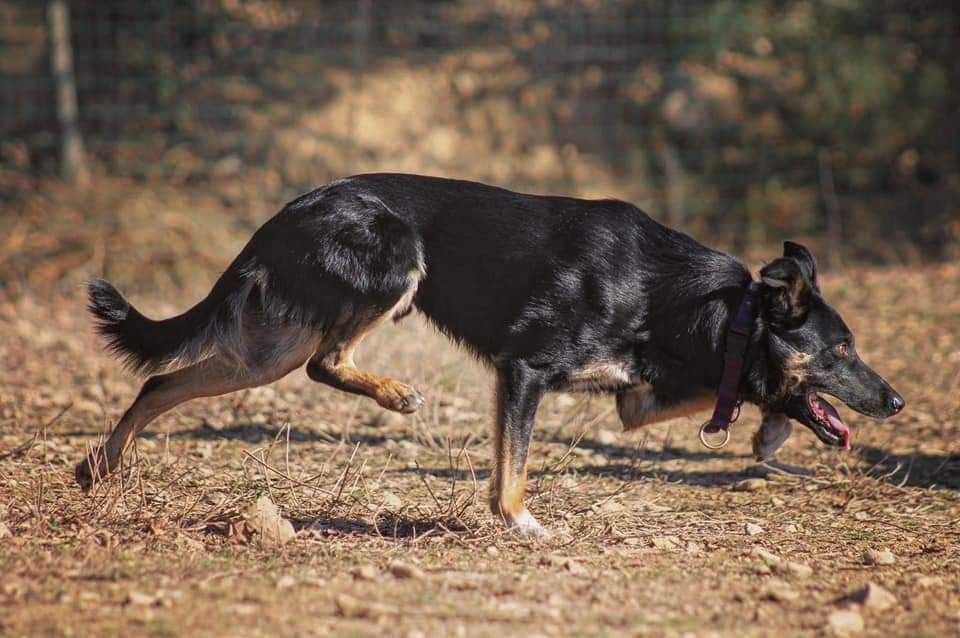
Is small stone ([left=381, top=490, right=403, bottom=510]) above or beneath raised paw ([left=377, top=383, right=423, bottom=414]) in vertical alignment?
beneath

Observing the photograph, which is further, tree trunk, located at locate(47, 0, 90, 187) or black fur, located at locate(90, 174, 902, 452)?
tree trunk, located at locate(47, 0, 90, 187)

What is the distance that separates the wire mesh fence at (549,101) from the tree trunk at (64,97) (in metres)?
0.33

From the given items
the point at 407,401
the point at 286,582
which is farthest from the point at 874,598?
the point at 407,401

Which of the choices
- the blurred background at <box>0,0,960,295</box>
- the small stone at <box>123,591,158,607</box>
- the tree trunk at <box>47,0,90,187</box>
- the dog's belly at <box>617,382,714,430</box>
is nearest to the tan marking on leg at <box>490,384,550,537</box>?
the dog's belly at <box>617,382,714,430</box>

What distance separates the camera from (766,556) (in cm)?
391

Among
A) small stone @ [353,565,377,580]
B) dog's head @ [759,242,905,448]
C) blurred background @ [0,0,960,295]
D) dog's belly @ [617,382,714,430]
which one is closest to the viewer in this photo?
small stone @ [353,565,377,580]

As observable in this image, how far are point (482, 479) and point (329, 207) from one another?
1.44 metres

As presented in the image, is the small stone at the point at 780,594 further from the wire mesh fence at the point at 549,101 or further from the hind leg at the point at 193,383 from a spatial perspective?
the wire mesh fence at the point at 549,101

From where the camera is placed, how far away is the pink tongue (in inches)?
177

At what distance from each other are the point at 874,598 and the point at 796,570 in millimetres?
408

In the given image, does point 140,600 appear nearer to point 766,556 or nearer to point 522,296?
point 522,296

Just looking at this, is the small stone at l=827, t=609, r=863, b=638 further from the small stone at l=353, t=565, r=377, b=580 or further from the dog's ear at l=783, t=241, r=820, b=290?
the dog's ear at l=783, t=241, r=820, b=290

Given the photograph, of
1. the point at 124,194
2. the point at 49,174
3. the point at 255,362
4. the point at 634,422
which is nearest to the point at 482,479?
the point at 634,422

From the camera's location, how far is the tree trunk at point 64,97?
10930mm
